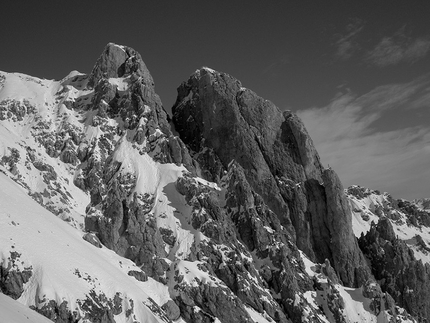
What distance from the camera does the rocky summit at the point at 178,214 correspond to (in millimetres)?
77000

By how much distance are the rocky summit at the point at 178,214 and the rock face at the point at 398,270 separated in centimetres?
31

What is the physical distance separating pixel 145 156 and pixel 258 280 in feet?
147

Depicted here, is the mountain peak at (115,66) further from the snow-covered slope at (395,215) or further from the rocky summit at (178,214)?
the snow-covered slope at (395,215)

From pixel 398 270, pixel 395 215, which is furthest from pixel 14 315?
pixel 395 215

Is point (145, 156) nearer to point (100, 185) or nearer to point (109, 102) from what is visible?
point (100, 185)

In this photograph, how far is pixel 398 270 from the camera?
119875 millimetres

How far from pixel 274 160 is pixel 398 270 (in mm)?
45601

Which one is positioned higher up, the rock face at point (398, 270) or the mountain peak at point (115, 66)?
the mountain peak at point (115, 66)

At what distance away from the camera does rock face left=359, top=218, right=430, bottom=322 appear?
115 meters

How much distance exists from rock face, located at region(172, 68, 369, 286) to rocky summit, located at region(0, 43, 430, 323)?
1.31 feet

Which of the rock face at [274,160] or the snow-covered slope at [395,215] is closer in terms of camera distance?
the rock face at [274,160]

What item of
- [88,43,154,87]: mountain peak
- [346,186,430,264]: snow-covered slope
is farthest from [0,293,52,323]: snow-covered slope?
[346,186,430,264]: snow-covered slope

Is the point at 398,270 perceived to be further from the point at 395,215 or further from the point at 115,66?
the point at 115,66

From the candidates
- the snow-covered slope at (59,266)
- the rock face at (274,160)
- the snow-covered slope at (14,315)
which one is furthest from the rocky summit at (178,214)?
the snow-covered slope at (14,315)
